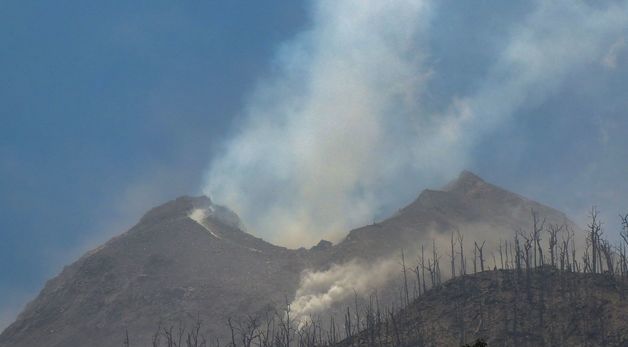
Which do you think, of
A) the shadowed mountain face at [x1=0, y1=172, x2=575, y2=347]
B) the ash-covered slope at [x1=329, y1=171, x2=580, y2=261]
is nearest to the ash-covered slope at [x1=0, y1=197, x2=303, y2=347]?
the shadowed mountain face at [x1=0, y1=172, x2=575, y2=347]

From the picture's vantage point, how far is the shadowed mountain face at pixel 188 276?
151 metres

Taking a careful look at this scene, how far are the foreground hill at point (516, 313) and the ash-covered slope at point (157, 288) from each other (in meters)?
74.1

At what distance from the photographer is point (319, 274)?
175500mm

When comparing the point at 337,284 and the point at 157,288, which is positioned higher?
the point at 157,288

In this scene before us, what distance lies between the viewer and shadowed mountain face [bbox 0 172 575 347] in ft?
497

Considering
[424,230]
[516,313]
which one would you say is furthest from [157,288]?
[516,313]

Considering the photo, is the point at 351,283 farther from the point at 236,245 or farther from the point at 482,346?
the point at 482,346

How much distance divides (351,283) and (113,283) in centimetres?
6368

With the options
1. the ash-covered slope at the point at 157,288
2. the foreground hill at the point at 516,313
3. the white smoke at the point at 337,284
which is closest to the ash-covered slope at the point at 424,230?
the white smoke at the point at 337,284

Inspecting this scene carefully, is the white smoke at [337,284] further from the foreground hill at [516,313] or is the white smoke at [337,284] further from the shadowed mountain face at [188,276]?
the foreground hill at [516,313]

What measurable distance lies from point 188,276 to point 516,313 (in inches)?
4439

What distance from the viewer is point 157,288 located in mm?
164125

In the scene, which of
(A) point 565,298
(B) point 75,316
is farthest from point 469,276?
(B) point 75,316

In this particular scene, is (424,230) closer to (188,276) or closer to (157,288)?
(188,276)
